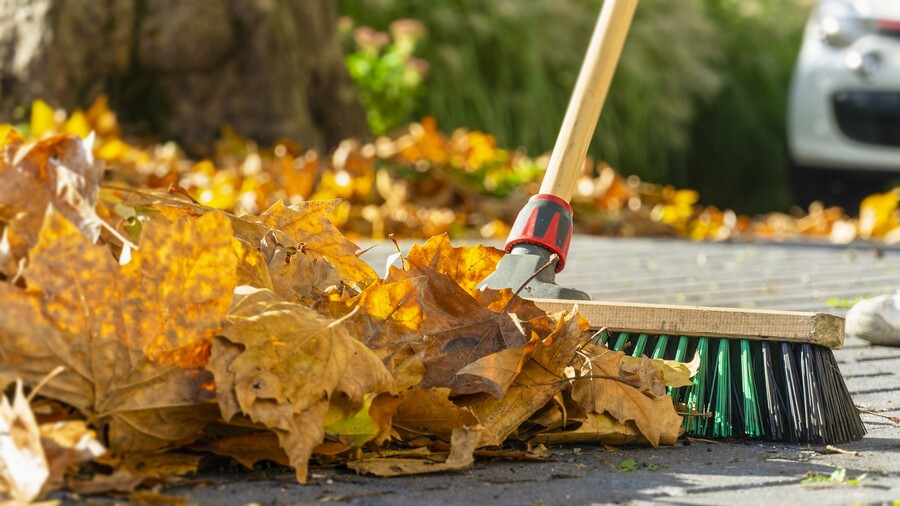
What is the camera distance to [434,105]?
350 inches

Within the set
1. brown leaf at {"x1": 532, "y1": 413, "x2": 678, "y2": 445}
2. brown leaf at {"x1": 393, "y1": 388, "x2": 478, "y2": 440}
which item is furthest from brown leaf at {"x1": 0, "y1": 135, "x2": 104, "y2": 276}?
brown leaf at {"x1": 532, "y1": 413, "x2": 678, "y2": 445}

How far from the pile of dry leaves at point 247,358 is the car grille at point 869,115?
5.39 m

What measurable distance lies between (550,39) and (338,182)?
19.2 ft

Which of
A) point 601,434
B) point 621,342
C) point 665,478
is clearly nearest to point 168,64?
point 621,342

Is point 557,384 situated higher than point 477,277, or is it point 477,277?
point 477,277

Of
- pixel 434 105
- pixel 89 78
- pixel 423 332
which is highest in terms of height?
pixel 434 105

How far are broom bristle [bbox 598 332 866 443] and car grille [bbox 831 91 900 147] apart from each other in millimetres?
5249

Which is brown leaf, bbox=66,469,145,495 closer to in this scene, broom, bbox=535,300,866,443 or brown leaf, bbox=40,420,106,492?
brown leaf, bbox=40,420,106,492

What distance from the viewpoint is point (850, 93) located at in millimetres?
6754

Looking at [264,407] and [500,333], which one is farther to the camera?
[500,333]

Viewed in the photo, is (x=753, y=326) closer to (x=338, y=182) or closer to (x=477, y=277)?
(x=477, y=277)

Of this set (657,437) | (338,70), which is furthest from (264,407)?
(338,70)

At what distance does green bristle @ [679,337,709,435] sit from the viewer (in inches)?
70.4

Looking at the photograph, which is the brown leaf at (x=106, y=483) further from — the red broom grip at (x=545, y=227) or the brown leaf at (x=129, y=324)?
the red broom grip at (x=545, y=227)
